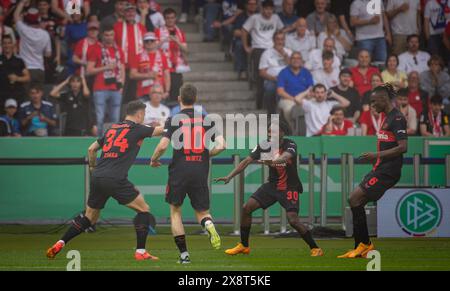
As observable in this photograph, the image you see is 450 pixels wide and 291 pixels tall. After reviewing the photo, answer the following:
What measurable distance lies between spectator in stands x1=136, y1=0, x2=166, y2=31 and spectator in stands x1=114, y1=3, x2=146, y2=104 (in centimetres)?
57

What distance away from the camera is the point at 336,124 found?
74.0 ft

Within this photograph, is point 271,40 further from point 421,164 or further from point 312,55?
point 421,164

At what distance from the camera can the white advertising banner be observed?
59.5 feet

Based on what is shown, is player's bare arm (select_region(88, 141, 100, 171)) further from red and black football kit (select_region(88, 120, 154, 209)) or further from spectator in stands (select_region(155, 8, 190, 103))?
spectator in stands (select_region(155, 8, 190, 103))

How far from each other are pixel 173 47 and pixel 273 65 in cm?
225

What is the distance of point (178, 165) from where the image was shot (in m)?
14.8

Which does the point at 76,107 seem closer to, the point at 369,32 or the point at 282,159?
the point at 369,32

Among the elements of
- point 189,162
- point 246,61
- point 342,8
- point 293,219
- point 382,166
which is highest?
point 342,8

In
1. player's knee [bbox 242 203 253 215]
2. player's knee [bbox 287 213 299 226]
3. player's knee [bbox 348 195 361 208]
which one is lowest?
player's knee [bbox 287 213 299 226]

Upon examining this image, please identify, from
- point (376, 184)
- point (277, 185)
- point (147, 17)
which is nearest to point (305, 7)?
point (147, 17)

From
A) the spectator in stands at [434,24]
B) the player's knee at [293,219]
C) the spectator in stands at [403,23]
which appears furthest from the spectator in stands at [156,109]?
the spectator in stands at [434,24]

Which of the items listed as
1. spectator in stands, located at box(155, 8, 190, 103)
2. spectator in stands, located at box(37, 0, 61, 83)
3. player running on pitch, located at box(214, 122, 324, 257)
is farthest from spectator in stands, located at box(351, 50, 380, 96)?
player running on pitch, located at box(214, 122, 324, 257)

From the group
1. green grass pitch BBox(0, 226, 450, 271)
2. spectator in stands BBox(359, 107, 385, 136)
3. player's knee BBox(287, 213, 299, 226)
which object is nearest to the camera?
green grass pitch BBox(0, 226, 450, 271)

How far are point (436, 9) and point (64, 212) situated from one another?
1044 centimetres
